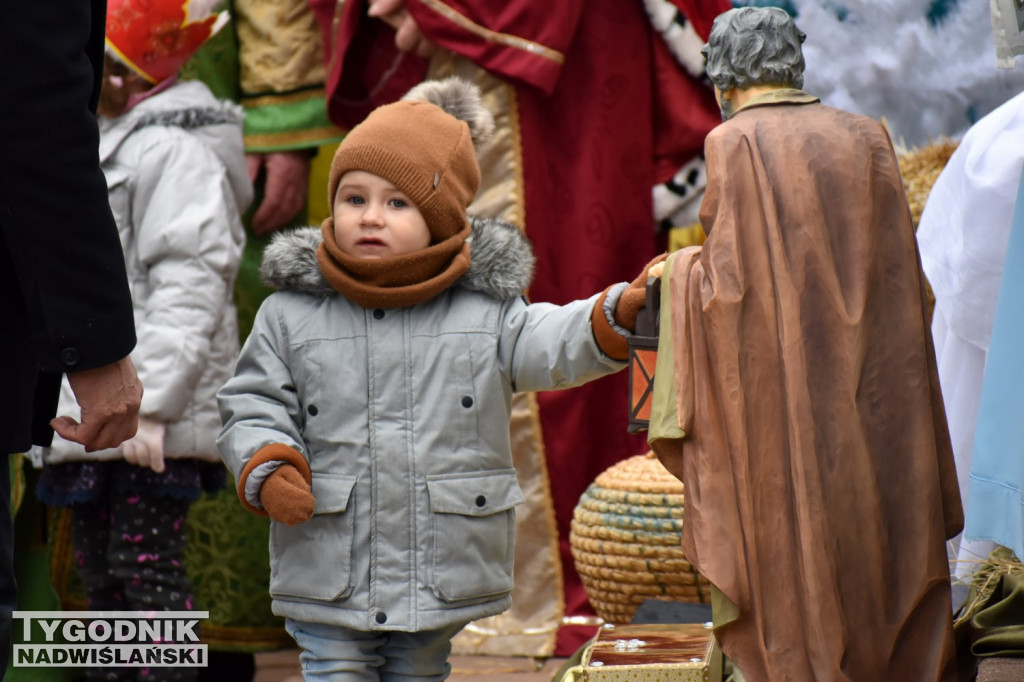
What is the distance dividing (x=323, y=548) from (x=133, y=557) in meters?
1.14

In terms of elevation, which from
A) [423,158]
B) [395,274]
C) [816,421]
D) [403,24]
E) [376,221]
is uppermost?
[403,24]

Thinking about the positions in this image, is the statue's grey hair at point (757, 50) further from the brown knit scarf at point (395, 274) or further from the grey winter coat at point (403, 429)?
the brown knit scarf at point (395, 274)

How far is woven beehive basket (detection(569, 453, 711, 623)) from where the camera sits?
3.64 metres

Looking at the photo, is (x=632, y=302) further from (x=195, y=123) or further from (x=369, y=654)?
(x=195, y=123)

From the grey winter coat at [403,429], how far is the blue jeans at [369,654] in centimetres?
5

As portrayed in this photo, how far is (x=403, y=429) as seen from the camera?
2.99 metres

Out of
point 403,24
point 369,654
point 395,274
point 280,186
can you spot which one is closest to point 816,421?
point 395,274

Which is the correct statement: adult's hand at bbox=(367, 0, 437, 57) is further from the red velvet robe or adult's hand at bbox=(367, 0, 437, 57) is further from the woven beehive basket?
the woven beehive basket

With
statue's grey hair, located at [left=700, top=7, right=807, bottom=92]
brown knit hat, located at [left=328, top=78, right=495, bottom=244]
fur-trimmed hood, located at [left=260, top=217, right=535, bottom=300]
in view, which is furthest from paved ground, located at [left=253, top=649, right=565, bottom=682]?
statue's grey hair, located at [left=700, top=7, right=807, bottom=92]

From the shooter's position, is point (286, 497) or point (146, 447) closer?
point (286, 497)

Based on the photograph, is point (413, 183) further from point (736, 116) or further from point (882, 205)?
point (882, 205)

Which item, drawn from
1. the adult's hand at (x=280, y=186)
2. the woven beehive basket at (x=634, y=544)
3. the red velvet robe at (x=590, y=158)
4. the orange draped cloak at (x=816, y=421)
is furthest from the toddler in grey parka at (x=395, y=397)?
the adult's hand at (x=280, y=186)

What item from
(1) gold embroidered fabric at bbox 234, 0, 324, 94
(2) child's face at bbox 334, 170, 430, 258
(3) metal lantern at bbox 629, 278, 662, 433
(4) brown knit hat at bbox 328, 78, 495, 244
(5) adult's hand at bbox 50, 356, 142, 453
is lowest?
(5) adult's hand at bbox 50, 356, 142, 453

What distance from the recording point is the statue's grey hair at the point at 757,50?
266 centimetres
